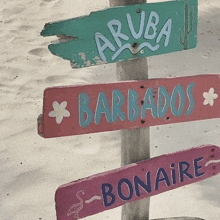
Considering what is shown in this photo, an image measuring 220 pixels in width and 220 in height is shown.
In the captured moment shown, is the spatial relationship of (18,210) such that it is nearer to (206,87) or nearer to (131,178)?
(131,178)

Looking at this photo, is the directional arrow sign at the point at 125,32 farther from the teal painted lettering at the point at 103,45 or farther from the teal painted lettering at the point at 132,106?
the teal painted lettering at the point at 132,106

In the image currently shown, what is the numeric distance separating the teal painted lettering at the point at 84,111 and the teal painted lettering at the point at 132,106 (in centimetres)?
16

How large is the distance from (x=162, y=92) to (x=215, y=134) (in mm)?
1899

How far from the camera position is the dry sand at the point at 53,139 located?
3.07 meters

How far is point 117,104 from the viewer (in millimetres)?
1874

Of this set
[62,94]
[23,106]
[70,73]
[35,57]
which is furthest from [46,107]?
[35,57]

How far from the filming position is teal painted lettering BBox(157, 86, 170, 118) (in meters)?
1.93

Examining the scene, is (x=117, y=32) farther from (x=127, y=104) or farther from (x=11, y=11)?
(x=11, y=11)

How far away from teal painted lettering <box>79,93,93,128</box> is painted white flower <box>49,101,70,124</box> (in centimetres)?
5

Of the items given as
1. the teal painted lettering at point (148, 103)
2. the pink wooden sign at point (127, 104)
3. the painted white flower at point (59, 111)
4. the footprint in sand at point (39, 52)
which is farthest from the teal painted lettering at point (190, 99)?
the footprint in sand at point (39, 52)

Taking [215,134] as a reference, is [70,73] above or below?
above

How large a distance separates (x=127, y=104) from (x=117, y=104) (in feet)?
0.15

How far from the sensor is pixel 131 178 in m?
2.01

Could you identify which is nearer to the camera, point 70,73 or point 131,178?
point 131,178
